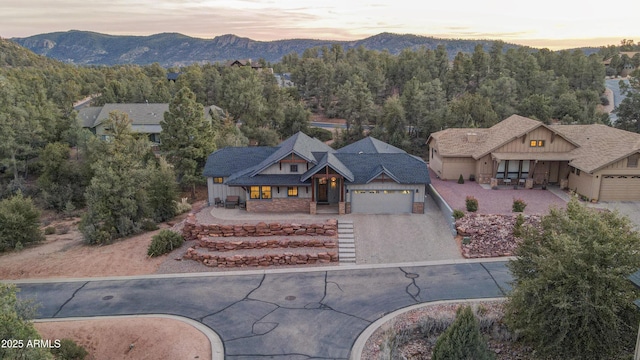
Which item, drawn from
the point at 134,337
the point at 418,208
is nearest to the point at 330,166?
the point at 418,208

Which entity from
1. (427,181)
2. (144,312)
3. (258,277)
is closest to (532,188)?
(427,181)

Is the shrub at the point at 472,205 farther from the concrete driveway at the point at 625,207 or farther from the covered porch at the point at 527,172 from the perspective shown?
the concrete driveway at the point at 625,207

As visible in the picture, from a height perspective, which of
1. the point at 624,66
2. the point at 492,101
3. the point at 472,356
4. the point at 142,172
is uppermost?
the point at 624,66

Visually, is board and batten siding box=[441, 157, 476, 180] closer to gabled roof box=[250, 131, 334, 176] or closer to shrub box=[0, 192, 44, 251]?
gabled roof box=[250, 131, 334, 176]

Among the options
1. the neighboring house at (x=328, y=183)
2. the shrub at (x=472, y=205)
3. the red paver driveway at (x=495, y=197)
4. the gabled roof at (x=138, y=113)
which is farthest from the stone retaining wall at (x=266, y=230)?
the gabled roof at (x=138, y=113)

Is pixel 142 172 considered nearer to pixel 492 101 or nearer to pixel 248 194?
pixel 248 194

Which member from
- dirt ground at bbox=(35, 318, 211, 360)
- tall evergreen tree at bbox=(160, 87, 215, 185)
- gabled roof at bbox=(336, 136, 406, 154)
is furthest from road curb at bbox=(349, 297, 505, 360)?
tall evergreen tree at bbox=(160, 87, 215, 185)
